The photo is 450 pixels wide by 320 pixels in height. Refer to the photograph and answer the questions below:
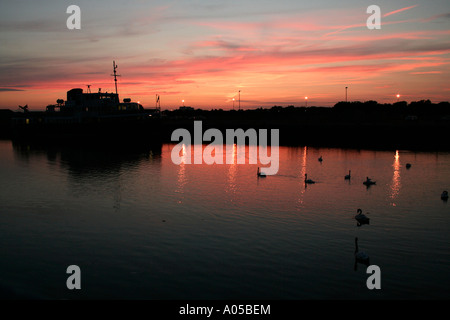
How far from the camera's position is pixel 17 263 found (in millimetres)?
15711

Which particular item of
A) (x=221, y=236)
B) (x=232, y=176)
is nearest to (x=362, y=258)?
(x=221, y=236)

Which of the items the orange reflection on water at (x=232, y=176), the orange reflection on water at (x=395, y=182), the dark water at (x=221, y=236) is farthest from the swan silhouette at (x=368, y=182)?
the orange reflection on water at (x=232, y=176)

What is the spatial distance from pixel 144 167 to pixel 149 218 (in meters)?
23.8

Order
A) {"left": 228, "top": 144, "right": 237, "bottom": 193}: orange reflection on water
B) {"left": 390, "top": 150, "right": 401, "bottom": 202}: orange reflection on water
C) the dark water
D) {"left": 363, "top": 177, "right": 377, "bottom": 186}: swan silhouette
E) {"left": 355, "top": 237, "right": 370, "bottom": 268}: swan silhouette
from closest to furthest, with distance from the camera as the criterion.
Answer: the dark water
{"left": 355, "top": 237, "right": 370, "bottom": 268}: swan silhouette
{"left": 390, "top": 150, "right": 401, "bottom": 202}: orange reflection on water
{"left": 228, "top": 144, "right": 237, "bottom": 193}: orange reflection on water
{"left": 363, "top": 177, "right": 377, "bottom": 186}: swan silhouette

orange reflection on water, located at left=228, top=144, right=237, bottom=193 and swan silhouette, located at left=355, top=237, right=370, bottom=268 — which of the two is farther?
orange reflection on water, located at left=228, top=144, right=237, bottom=193

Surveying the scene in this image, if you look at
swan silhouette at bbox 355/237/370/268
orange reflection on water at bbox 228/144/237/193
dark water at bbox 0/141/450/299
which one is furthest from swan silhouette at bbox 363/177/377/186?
swan silhouette at bbox 355/237/370/268

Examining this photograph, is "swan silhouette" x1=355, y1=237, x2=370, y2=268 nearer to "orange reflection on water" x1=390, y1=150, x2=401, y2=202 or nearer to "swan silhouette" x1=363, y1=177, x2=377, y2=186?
"orange reflection on water" x1=390, y1=150, x2=401, y2=202

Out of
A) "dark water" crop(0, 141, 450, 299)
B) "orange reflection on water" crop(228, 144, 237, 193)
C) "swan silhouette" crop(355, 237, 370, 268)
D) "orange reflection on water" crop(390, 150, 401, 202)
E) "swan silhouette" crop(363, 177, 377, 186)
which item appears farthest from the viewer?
"swan silhouette" crop(363, 177, 377, 186)

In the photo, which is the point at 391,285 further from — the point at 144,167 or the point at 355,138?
the point at 355,138

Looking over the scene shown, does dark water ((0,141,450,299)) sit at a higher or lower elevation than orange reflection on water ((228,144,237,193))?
lower

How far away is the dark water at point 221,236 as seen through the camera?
45.0 feet

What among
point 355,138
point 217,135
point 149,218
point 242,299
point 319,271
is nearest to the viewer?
point 242,299

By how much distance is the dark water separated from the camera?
13711 mm
